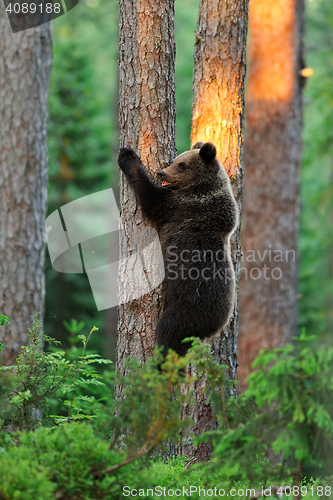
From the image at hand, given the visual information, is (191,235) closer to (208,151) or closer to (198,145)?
(208,151)

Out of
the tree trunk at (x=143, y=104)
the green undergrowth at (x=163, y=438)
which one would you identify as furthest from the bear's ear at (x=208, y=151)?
the green undergrowth at (x=163, y=438)

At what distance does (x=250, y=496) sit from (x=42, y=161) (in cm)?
566

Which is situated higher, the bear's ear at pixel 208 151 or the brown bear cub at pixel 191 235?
the bear's ear at pixel 208 151

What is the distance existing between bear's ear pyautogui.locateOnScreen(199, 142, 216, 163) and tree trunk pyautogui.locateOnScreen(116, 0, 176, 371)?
1.09 ft

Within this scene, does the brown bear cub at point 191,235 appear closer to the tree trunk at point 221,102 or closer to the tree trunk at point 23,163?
the tree trunk at point 221,102

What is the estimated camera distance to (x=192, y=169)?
481 centimetres

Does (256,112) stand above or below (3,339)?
above

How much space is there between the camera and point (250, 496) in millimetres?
2764

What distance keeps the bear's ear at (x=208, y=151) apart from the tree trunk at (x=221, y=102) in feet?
1.51

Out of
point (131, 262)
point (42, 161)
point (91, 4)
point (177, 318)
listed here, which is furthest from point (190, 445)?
point (91, 4)

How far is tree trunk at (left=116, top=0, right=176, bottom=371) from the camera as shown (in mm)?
4359

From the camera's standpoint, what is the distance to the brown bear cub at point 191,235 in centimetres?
411

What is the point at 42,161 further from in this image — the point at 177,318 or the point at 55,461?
the point at 55,461

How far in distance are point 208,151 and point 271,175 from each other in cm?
515
